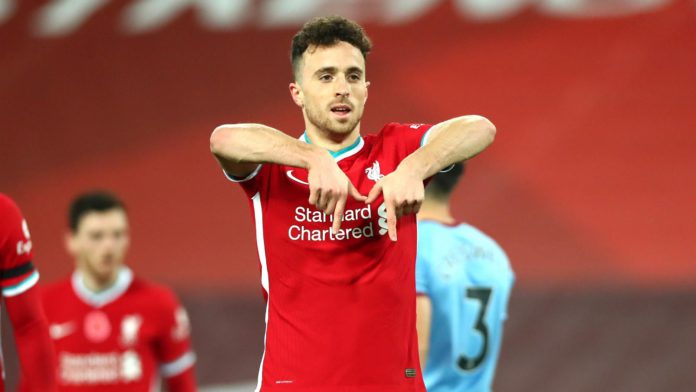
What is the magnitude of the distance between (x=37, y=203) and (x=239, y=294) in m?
1.71

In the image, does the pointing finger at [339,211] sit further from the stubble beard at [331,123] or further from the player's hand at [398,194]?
the stubble beard at [331,123]

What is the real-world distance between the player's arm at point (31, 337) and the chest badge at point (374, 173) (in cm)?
103

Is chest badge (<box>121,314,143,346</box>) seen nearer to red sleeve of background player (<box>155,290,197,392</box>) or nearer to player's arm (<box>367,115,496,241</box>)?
red sleeve of background player (<box>155,290,197,392</box>)

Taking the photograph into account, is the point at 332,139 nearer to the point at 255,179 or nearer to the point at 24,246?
the point at 255,179

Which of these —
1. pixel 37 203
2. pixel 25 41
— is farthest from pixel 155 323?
pixel 25 41

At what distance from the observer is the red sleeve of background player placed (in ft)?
19.1

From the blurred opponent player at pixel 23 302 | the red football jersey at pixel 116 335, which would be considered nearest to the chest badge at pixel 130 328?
the red football jersey at pixel 116 335

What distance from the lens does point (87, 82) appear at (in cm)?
929

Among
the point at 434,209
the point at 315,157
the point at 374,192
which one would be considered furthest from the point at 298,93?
the point at 434,209

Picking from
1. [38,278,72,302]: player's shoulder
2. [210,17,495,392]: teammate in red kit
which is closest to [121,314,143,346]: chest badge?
[38,278,72,302]: player's shoulder

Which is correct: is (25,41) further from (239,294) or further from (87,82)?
(239,294)

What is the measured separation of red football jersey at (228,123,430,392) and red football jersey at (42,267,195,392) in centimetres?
265

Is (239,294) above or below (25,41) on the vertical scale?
below

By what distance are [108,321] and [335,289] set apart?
299cm
